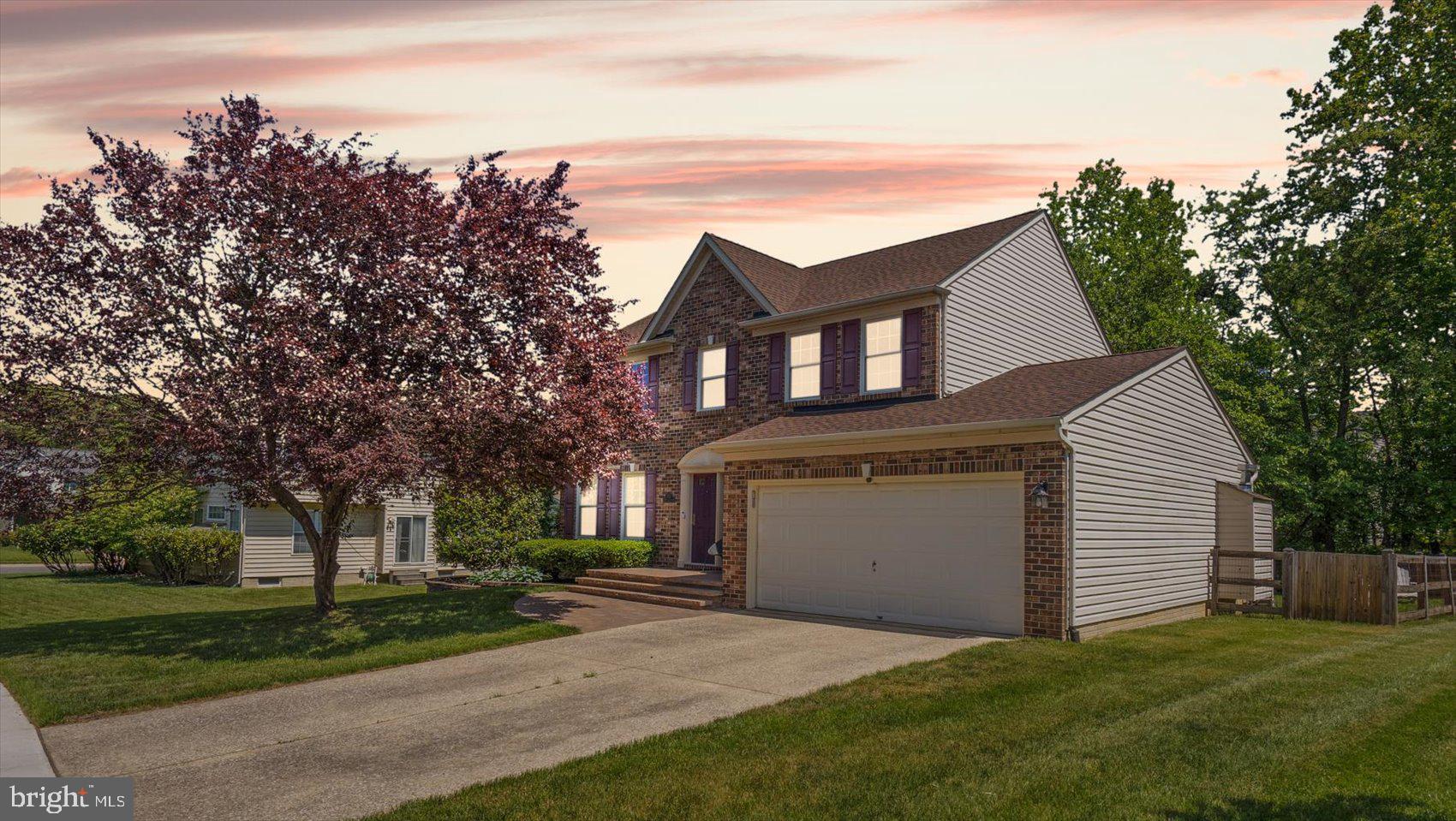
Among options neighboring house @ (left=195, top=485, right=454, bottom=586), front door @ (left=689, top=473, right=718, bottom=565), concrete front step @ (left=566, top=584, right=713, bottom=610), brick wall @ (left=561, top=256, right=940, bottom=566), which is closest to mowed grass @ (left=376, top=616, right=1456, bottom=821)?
concrete front step @ (left=566, top=584, right=713, bottom=610)

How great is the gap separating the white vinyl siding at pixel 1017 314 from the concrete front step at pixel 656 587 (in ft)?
21.5

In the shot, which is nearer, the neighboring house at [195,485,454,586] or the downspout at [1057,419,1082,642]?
the downspout at [1057,419,1082,642]

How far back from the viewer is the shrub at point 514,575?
24.3 metres

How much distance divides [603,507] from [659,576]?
226 inches

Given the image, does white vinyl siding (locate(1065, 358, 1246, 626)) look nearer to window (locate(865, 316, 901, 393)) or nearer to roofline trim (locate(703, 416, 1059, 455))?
roofline trim (locate(703, 416, 1059, 455))

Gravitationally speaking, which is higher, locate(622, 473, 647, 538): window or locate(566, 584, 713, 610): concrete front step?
locate(622, 473, 647, 538): window

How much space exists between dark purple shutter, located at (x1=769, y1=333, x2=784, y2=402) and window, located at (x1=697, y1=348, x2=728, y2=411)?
1473mm

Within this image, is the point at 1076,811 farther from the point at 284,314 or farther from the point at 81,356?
the point at 81,356

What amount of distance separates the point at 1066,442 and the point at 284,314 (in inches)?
471

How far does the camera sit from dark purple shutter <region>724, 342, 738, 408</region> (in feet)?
75.5

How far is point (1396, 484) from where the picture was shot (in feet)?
94.3

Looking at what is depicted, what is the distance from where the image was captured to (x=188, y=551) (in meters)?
27.1

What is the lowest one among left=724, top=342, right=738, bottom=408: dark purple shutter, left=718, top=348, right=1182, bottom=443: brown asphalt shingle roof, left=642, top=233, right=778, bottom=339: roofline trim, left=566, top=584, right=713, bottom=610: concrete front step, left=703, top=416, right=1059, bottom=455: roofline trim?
left=566, top=584, right=713, bottom=610: concrete front step

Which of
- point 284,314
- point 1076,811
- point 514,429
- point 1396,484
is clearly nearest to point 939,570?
point 514,429
